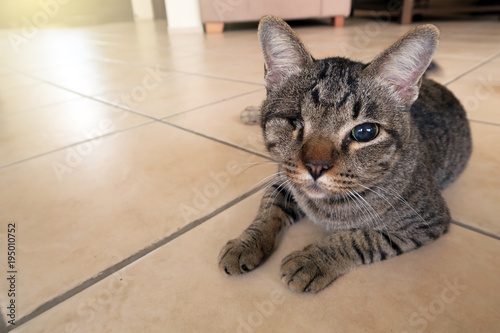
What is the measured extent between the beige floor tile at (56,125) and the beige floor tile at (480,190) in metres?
1.49

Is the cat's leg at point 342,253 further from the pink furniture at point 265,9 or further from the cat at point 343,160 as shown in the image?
the pink furniture at point 265,9

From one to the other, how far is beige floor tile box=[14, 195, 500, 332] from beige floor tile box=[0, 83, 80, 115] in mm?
1839

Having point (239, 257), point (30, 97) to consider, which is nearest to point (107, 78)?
point (30, 97)

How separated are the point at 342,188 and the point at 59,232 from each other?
2.67ft

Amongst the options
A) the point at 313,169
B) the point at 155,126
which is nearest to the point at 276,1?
the point at 155,126

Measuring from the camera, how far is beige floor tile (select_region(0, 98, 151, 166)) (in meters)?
1.55

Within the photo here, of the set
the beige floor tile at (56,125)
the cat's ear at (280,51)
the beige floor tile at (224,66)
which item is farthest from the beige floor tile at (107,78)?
the cat's ear at (280,51)

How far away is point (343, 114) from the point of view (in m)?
0.84

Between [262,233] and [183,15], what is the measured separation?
17.1 feet

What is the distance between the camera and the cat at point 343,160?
817 mm

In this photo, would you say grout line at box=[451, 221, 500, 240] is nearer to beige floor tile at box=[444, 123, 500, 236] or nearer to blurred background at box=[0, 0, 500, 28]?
beige floor tile at box=[444, 123, 500, 236]

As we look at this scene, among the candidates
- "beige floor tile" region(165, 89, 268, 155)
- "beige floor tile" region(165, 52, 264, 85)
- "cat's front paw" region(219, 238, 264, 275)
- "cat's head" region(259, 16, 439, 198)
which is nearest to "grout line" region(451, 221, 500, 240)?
"cat's head" region(259, 16, 439, 198)

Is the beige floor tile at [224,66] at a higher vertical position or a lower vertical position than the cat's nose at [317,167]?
lower

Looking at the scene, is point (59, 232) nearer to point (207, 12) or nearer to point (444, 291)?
point (444, 291)
